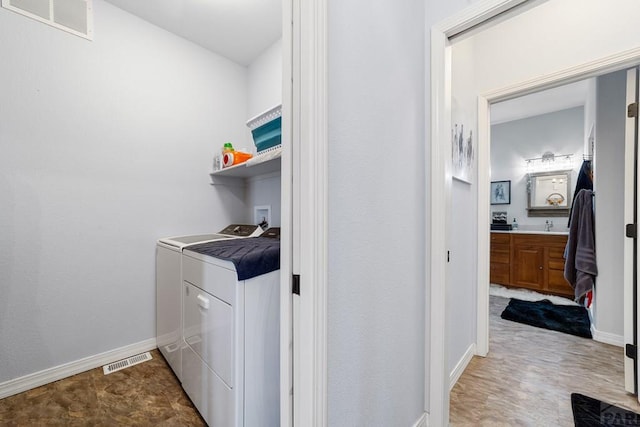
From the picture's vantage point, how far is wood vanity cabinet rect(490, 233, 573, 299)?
343 cm

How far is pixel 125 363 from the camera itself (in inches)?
72.5

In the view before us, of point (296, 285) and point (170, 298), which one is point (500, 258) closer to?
point (296, 285)

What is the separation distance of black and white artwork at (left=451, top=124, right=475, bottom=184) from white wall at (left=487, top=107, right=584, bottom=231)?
3178mm

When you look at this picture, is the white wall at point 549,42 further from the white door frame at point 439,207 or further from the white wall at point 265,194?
the white wall at point 265,194

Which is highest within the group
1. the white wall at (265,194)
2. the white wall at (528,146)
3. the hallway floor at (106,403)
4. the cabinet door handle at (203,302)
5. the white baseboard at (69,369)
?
the white wall at (528,146)

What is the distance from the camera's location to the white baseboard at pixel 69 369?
5.01 ft

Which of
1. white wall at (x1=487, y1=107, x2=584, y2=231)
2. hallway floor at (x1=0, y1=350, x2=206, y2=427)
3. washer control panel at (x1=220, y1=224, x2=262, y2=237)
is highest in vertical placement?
white wall at (x1=487, y1=107, x2=584, y2=231)

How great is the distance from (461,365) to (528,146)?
407 centimetres

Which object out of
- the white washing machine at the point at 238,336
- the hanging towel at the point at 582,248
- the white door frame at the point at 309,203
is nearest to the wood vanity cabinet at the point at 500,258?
the hanging towel at the point at 582,248

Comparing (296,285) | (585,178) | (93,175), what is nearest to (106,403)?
(93,175)

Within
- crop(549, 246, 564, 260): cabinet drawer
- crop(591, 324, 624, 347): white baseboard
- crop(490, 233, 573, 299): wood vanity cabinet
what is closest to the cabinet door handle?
crop(591, 324, 624, 347): white baseboard

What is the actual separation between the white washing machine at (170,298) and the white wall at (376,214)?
1130 millimetres

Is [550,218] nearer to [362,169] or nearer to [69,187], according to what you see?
[362,169]

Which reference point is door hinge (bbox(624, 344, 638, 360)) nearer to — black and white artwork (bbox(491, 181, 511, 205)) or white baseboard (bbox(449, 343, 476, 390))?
white baseboard (bbox(449, 343, 476, 390))
